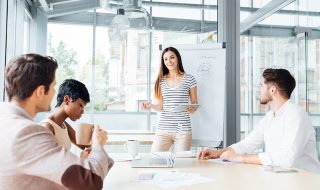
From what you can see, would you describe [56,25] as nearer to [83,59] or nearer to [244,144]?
[83,59]

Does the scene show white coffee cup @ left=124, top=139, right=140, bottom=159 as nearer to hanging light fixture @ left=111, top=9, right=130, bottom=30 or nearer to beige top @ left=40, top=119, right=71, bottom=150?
beige top @ left=40, top=119, right=71, bottom=150

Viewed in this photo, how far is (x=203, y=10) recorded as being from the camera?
14.0ft

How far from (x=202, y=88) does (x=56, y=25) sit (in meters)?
1.85

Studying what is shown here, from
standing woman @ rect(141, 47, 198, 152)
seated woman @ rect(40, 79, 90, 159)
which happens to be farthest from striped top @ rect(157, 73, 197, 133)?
seated woman @ rect(40, 79, 90, 159)

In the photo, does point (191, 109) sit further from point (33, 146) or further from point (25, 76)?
point (33, 146)

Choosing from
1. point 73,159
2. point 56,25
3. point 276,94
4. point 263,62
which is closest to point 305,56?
point 263,62

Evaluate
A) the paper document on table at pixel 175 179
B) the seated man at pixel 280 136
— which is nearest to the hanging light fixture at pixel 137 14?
the seated man at pixel 280 136

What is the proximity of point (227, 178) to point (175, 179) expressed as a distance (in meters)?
0.24

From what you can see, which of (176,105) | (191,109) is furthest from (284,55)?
(176,105)

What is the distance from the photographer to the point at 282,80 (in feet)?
7.82

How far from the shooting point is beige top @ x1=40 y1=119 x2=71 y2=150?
5.74 feet

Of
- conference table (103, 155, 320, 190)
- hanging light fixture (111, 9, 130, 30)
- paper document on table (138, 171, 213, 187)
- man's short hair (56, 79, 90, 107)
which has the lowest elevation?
conference table (103, 155, 320, 190)

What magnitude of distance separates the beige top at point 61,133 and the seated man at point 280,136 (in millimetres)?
800

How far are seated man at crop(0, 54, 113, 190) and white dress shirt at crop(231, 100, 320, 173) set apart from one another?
3.97 ft
